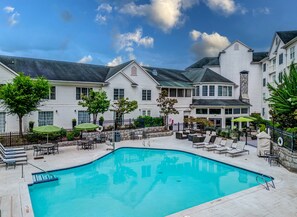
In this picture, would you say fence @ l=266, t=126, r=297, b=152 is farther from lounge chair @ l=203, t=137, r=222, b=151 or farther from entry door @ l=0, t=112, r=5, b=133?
entry door @ l=0, t=112, r=5, b=133

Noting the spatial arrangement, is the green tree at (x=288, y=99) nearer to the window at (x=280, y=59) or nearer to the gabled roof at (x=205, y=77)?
the window at (x=280, y=59)

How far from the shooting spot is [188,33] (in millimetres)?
38094


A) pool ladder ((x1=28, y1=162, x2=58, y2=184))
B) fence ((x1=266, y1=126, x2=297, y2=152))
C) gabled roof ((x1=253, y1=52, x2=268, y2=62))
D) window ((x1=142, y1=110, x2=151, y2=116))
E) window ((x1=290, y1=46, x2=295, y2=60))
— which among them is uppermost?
gabled roof ((x1=253, y1=52, x2=268, y2=62))

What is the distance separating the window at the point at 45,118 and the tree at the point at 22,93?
5.05 m

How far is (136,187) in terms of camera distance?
12.6m

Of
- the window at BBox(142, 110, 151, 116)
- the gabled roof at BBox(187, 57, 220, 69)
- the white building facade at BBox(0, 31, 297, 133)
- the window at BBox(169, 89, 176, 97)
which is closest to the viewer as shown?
the white building facade at BBox(0, 31, 297, 133)

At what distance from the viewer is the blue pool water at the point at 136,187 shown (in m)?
9.97

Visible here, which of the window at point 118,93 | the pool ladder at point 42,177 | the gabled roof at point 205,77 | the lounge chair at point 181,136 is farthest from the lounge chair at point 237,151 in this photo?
the gabled roof at point 205,77

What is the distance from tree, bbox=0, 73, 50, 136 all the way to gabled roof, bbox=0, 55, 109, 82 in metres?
5.65

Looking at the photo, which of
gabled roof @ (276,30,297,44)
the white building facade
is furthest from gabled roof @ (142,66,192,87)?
gabled roof @ (276,30,297,44)

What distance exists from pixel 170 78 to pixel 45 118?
20464 millimetres

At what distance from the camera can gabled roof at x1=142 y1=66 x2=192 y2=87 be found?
35.2 metres

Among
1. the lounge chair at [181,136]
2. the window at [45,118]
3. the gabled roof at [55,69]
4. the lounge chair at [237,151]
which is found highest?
the gabled roof at [55,69]

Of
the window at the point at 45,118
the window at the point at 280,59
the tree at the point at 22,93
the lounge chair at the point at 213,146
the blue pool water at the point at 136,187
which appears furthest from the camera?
the window at the point at 280,59
